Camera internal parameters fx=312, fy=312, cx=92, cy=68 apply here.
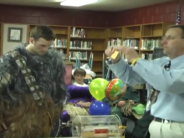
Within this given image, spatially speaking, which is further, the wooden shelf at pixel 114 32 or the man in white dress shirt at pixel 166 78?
the wooden shelf at pixel 114 32

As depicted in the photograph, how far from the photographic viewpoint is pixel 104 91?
3.85 meters

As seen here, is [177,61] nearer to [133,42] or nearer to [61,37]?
[133,42]

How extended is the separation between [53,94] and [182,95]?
103cm

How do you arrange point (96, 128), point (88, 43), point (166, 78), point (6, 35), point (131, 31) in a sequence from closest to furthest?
point (166, 78) < point (96, 128) < point (131, 31) < point (6, 35) < point (88, 43)

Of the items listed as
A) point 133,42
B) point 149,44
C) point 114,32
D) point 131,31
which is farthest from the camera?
point 114,32

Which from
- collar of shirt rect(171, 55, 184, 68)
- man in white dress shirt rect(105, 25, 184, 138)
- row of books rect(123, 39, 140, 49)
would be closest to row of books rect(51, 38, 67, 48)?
row of books rect(123, 39, 140, 49)

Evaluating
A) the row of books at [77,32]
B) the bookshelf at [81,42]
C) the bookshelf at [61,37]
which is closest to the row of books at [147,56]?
the bookshelf at [81,42]

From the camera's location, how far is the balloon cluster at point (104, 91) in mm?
3787

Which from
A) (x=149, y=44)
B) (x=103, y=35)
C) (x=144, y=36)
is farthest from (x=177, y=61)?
(x=103, y=35)

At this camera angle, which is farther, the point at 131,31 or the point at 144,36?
the point at 131,31

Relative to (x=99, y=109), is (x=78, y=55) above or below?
above

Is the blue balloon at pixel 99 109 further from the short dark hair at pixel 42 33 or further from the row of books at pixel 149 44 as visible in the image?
the row of books at pixel 149 44

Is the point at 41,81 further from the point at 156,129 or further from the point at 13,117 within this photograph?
the point at 156,129

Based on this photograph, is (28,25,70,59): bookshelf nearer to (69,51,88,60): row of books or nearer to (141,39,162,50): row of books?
(69,51,88,60): row of books
